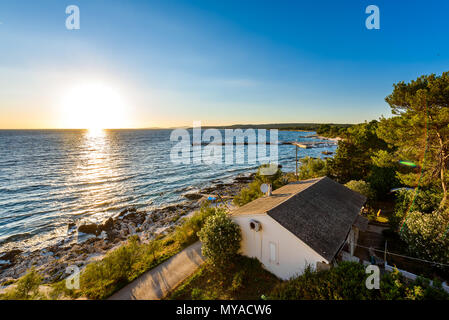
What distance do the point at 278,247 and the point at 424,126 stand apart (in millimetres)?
15023

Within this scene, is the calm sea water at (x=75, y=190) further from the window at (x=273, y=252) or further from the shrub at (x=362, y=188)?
the shrub at (x=362, y=188)

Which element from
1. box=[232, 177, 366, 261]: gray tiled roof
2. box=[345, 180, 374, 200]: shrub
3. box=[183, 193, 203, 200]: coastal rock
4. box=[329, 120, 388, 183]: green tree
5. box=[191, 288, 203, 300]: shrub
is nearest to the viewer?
box=[191, 288, 203, 300]: shrub

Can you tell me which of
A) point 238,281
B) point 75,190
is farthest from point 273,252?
point 75,190

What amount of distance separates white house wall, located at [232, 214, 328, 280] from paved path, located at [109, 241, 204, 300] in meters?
4.27

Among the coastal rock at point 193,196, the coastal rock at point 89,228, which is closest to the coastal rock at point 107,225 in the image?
the coastal rock at point 89,228

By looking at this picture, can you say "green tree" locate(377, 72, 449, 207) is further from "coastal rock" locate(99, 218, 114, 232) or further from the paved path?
"coastal rock" locate(99, 218, 114, 232)

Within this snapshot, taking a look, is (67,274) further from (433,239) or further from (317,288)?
(433,239)

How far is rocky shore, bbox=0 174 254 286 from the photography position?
18047mm

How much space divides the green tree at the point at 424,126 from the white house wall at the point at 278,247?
13.5m

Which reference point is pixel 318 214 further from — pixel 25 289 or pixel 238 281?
pixel 25 289

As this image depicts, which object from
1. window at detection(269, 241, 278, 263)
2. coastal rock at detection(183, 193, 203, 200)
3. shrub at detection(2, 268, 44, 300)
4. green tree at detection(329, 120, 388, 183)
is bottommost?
coastal rock at detection(183, 193, 203, 200)

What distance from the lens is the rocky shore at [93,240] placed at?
18.0 m

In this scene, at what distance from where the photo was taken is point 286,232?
37.4 ft

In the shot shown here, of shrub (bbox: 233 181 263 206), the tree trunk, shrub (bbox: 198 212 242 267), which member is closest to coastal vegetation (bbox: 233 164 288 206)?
shrub (bbox: 233 181 263 206)
